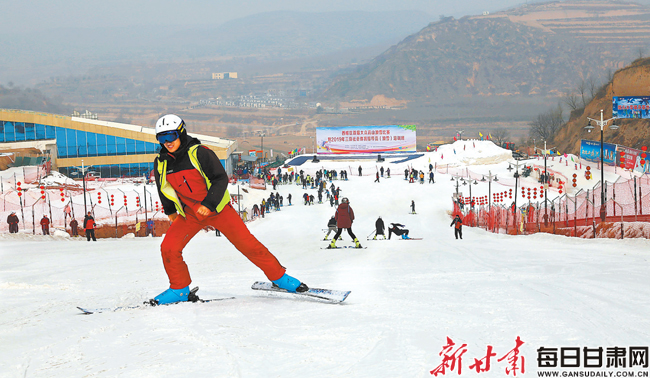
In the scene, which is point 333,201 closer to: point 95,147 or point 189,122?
point 95,147

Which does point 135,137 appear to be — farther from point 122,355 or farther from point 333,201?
point 122,355

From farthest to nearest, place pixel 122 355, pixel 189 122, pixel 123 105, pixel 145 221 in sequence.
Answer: pixel 123 105
pixel 189 122
pixel 145 221
pixel 122 355

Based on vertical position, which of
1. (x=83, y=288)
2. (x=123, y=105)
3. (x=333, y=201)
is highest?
(x=123, y=105)

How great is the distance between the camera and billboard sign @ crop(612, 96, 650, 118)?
56125 millimetres

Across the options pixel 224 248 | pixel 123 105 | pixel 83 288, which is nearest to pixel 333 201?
pixel 224 248

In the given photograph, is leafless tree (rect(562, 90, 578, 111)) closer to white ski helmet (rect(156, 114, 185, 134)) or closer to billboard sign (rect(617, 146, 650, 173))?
billboard sign (rect(617, 146, 650, 173))

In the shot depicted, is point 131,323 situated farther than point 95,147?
No

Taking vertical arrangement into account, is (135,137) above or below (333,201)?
above

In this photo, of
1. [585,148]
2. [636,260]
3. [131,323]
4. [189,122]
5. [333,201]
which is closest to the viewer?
[131,323]

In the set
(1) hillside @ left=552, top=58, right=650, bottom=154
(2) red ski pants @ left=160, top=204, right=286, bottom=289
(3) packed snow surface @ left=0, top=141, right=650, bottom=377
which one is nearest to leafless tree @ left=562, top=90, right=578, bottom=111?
(1) hillside @ left=552, top=58, right=650, bottom=154

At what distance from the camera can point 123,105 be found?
635 feet

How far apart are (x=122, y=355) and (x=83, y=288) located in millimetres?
3375

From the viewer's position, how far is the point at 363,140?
2591 inches

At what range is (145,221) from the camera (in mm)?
20672
